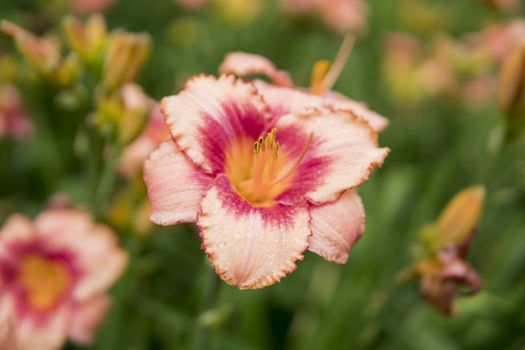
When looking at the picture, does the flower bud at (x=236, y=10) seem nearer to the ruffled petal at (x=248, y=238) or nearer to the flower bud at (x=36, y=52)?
the flower bud at (x=36, y=52)

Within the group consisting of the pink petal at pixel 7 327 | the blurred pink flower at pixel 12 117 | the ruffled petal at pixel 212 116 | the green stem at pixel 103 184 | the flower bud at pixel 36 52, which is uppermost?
the ruffled petal at pixel 212 116

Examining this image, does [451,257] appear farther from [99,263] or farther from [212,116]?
[99,263]

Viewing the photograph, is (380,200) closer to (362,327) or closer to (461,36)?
(362,327)

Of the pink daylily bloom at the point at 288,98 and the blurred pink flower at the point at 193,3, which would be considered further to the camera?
the blurred pink flower at the point at 193,3

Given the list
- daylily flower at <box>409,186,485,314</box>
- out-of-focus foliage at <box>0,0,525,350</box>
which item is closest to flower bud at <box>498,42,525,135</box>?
out-of-focus foliage at <box>0,0,525,350</box>

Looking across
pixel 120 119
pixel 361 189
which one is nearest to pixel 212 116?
pixel 120 119

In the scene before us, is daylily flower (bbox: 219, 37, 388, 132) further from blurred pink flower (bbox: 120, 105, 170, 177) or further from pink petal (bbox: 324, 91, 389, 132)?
blurred pink flower (bbox: 120, 105, 170, 177)

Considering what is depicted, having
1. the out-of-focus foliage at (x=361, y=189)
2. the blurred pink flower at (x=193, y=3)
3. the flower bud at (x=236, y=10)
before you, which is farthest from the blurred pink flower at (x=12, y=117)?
the flower bud at (x=236, y=10)
